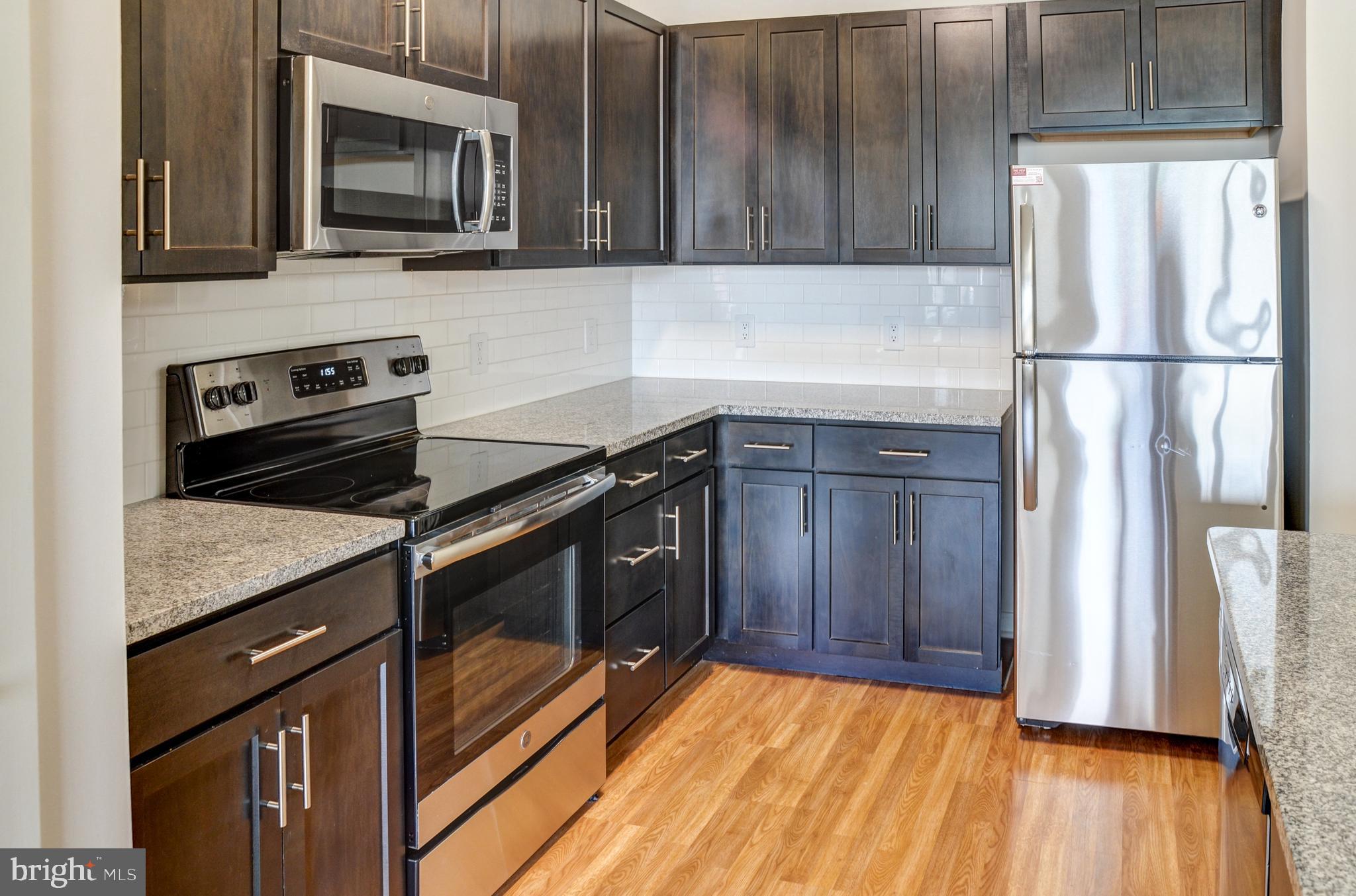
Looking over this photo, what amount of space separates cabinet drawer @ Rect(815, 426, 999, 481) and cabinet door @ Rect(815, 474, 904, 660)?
45mm

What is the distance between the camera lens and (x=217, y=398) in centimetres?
235

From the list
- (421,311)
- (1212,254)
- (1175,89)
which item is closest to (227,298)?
(421,311)

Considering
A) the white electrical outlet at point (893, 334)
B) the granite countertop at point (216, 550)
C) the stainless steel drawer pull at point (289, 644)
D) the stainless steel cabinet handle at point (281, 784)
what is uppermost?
the white electrical outlet at point (893, 334)

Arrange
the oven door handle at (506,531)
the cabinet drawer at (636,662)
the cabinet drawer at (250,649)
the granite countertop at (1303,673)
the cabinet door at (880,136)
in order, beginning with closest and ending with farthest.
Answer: the granite countertop at (1303,673) → the cabinet drawer at (250,649) → the oven door handle at (506,531) → the cabinet drawer at (636,662) → the cabinet door at (880,136)

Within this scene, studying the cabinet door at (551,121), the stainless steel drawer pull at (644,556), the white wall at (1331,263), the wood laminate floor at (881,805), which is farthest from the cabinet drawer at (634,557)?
the white wall at (1331,263)

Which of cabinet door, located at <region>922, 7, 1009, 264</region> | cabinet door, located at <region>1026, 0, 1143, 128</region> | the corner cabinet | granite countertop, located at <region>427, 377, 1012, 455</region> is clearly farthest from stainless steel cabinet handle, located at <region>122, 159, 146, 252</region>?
cabinet door, located at <region>1026, 0, 1143, 128</region>

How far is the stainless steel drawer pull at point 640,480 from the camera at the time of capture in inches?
123

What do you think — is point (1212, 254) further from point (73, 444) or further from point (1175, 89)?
point (73, 444)

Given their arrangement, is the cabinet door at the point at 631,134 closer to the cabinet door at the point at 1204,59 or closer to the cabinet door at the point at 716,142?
the cabinet door at the point at 716,142

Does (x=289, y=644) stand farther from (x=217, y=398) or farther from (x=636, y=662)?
(x=636, y=662)

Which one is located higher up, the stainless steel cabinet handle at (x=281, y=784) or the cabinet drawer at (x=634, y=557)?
the cabinet drawer at (x=634, y=557)

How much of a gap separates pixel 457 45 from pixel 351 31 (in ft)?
1.32

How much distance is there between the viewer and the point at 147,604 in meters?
1.54

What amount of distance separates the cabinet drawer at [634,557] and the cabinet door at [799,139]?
1.16 m
